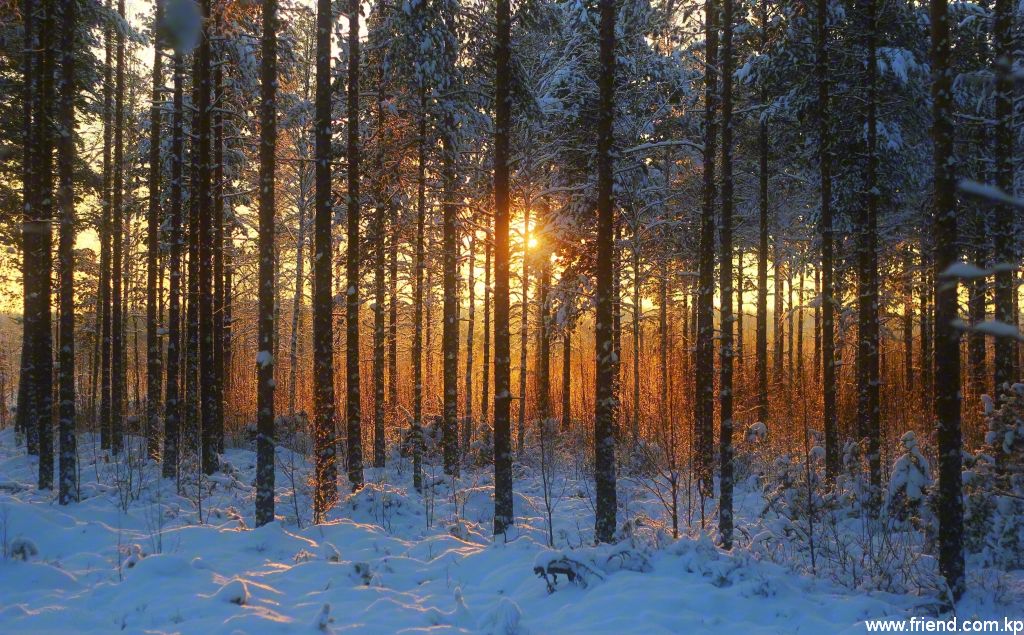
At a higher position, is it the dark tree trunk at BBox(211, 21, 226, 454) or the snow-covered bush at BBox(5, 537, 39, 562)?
the dark tree trunk at BBox(211, 21, 226, 454)

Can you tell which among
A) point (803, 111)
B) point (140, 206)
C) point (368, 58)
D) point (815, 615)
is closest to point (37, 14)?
point (368, 58)

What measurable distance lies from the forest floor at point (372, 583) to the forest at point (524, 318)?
0.20 feet

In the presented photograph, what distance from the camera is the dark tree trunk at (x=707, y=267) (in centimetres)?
1162

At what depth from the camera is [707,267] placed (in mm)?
11648

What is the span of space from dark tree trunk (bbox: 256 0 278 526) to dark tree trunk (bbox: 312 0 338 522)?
1098 mm

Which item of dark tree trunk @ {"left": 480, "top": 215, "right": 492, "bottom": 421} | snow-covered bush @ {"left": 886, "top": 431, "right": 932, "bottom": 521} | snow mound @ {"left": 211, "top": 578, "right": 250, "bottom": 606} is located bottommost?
snow mound @ {"left": 211, "top": 578, "right": 250, "bottom": 606}

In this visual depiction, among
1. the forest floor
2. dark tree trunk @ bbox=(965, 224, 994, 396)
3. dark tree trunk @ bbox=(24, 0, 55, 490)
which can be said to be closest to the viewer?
the forest floor

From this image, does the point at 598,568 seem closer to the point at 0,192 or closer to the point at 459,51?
the point at 459,51

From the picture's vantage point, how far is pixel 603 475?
32.9 feet

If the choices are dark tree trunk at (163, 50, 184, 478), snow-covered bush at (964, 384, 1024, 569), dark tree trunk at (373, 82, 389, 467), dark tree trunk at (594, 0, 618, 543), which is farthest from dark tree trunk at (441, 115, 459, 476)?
snow-covered bush at (964, 384, 1024, 569)

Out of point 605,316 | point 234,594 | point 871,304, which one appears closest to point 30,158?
point 234,594

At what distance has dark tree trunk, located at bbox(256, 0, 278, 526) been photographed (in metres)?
10.3

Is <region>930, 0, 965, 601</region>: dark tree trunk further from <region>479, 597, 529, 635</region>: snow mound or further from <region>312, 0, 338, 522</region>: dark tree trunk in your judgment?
<region>312, 0, 338, 522</region>: dark tree trunk

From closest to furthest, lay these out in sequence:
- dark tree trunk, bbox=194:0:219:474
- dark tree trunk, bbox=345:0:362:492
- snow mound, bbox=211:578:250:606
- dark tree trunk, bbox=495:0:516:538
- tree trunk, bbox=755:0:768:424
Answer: snow mound, bbox=211:578:250:606 < dark tree trunk, bbox=495:0:516:538 < dark tree trunk, bbox=345:0:362:492 < dark tree trunk, bbox=194:0:219:474 < tree trunk, bbox=755:0:768:424
